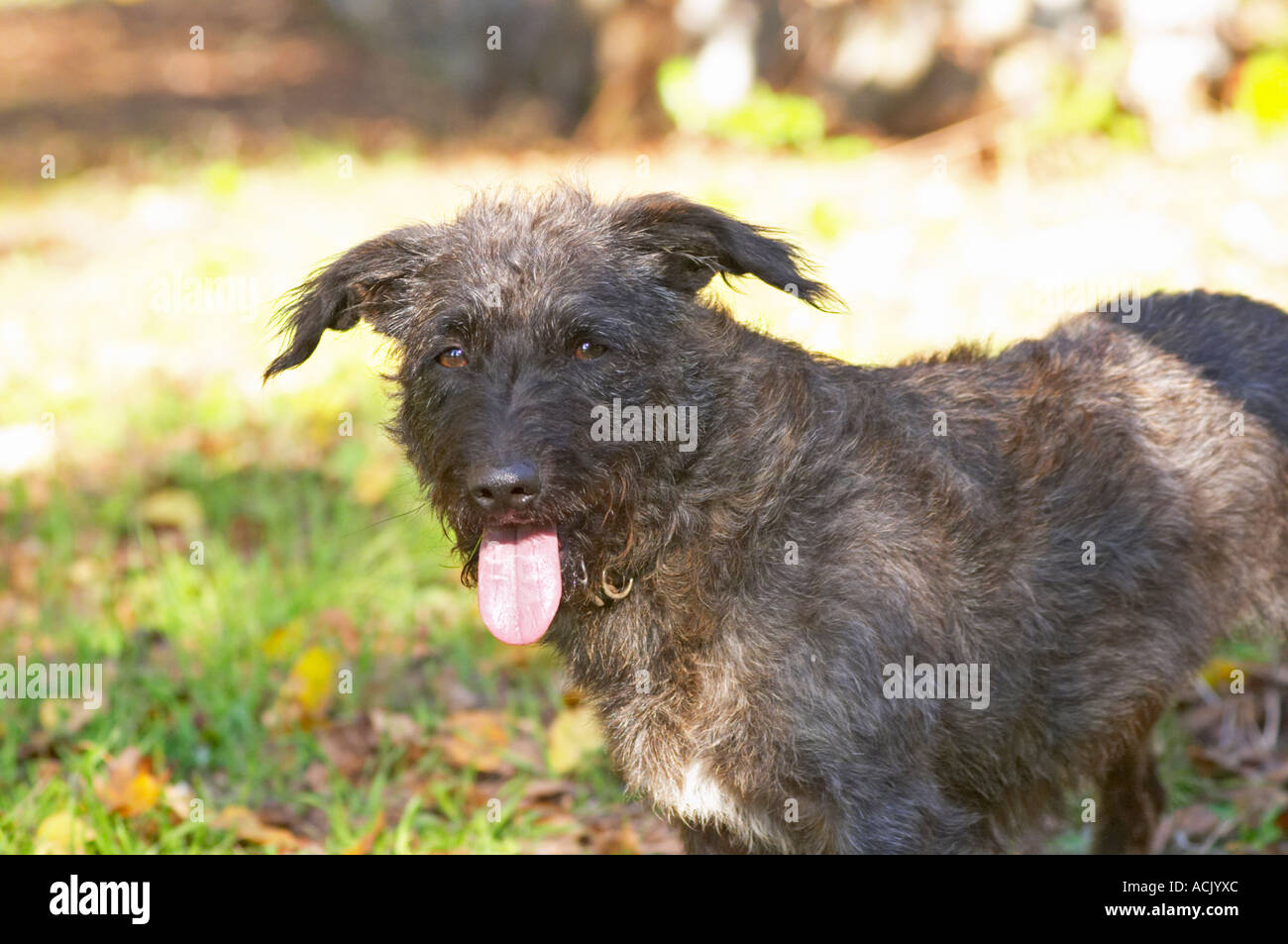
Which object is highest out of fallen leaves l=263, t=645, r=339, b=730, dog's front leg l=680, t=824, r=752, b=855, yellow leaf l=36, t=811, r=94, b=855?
fallen leaves l=263, t=645, r=339, b=730

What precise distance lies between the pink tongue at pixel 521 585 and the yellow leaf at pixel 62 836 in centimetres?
186

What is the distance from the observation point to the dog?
3.49 metres

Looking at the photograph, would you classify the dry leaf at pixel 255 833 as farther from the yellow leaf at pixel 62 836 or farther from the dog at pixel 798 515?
the dog at pixel 798 515

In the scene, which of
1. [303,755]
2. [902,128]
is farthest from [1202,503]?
[902,128]

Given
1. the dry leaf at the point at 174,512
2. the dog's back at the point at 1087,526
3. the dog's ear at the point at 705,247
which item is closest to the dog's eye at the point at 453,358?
the dog's ear at the point at 705,247

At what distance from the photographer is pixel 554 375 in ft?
11.5

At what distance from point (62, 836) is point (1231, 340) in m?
4.08

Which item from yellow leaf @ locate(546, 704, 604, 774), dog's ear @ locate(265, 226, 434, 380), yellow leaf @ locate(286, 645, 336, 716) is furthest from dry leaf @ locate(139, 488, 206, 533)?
dog's ear @ locate(265, 226, 434, 380)

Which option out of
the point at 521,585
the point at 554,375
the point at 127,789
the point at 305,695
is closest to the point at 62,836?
the point at 127,789

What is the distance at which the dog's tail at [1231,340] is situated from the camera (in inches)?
162

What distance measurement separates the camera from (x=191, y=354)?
8594mm

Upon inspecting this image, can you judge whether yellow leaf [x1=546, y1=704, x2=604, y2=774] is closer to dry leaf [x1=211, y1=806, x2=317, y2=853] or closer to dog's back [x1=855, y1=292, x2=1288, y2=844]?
dry leaf [x1=211, y1=806, x2=317, y2=853]

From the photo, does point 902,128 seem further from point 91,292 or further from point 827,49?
point 91,292
